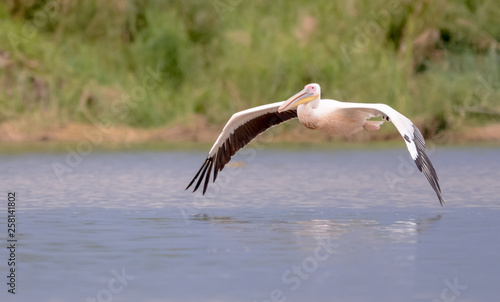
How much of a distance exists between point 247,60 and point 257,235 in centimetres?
1393

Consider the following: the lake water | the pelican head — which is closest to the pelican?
the pelican head

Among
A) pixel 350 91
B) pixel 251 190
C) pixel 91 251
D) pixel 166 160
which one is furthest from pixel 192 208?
pixel 350 91

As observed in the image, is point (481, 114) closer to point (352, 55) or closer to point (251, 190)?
point (352, 55)

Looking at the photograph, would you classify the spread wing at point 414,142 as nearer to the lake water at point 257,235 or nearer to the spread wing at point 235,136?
the lake water at point 257,235

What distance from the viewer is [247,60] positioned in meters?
23.5

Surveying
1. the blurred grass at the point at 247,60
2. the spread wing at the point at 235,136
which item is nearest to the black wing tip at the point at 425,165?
the spread wing at the point at 235,136

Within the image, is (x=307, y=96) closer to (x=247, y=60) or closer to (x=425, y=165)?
(x=425, y=165)

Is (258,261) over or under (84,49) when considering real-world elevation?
under

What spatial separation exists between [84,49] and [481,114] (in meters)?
8.60

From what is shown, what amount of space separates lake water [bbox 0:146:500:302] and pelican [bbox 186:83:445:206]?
595mm

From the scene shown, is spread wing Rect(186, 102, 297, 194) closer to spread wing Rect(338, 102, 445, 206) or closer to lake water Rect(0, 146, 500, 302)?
lake water Rect(0, 146, 500, 302)

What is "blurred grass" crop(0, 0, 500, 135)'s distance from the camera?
74.4 feet

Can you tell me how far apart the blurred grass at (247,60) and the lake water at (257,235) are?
5.69 m

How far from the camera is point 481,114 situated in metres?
22.9
